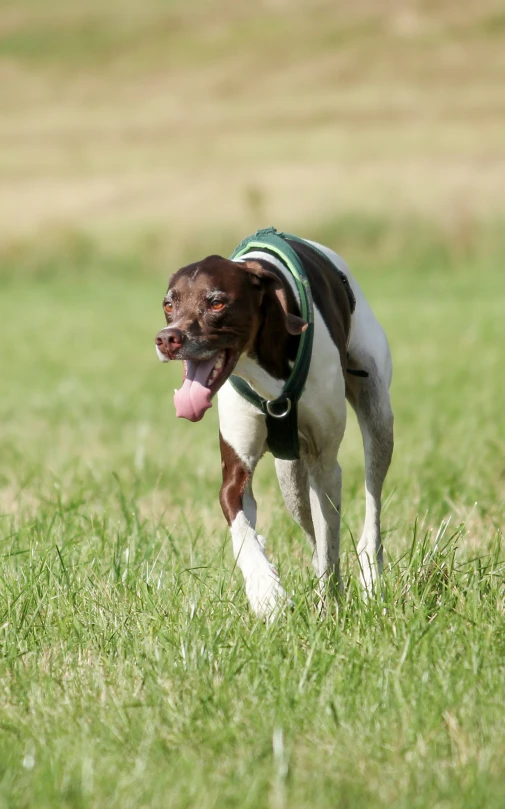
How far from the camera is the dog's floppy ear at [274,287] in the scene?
344cm

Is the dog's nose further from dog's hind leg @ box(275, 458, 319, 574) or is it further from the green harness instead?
dog's hind leg @ box(275, 458, 319, 574)

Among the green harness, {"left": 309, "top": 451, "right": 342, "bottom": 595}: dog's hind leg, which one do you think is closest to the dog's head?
the green harness

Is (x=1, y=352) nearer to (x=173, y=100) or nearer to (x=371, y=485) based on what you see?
(x=371, y=485)

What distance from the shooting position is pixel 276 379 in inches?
143

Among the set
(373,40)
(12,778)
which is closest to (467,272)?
(12,778)

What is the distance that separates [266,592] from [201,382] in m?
0.66

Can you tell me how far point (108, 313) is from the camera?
1858 centimetres

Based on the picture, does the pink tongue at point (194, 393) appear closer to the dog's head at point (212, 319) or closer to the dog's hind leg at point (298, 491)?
the dog's head at point (212, 319)

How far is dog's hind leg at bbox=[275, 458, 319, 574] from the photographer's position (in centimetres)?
436

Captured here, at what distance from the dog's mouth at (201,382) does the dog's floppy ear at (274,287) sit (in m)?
0.19

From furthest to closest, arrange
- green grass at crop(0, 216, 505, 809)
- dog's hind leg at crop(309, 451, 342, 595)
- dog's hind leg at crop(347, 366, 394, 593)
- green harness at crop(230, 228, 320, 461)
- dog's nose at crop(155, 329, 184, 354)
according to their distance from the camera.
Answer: dog's hind leg at crop(347, 366, 394, 593) → dog's hind leg at crop(309, 451, 342, 595) → green harness at crop(230, 228, 320, 461) → dog's nose at crop(155, 329, 184, 354) → green grass at crop(0, 216, 505, 809)

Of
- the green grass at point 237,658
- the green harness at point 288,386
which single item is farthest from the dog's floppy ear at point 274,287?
the green grass at point 237,658

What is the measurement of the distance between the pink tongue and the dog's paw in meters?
0.53

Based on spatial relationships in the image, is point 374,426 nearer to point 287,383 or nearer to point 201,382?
point 287,383
